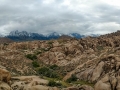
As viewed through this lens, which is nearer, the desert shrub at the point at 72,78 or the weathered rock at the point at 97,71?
the weathered rock at the point at 97,71

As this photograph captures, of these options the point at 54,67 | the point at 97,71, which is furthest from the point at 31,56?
the point at 97,71

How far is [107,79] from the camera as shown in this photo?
2082 inches

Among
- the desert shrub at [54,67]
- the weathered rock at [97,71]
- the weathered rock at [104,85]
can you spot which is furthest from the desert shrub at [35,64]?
the weathered rock at [104,85]

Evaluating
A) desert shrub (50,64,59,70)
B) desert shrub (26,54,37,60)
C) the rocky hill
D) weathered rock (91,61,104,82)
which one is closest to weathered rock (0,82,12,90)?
the rocky hill

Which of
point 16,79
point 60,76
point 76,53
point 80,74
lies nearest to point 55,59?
point 76,53

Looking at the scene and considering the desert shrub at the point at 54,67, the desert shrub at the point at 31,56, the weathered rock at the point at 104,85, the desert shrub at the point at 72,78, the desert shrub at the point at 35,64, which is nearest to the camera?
the weathered rock at the point at 104,85

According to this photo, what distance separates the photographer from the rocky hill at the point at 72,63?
5791cm

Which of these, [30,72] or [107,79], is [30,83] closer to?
[107,79]

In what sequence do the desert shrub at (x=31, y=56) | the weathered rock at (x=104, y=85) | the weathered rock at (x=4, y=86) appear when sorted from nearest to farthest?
the weathered rock at (x=4, y=86) < the weathered rock at (x=104, y=85) < the desert shrub at (x=31, y=56)

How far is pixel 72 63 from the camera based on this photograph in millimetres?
90188

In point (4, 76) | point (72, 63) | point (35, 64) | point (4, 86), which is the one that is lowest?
point (35, 64)

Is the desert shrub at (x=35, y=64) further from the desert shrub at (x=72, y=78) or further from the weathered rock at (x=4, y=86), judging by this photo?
the weathered rock at (x=4, y=86)

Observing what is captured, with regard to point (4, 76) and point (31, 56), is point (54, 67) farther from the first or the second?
point (4, 76)

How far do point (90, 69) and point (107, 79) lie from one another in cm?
1682
